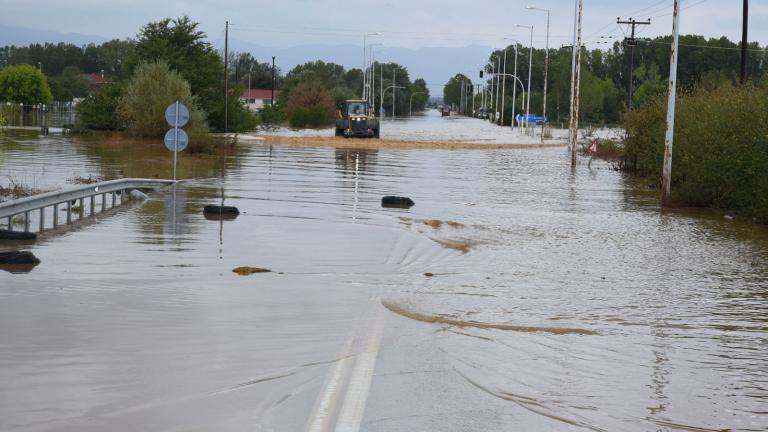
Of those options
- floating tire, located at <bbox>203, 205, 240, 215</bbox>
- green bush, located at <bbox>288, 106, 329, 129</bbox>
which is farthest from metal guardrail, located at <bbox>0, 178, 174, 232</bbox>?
green bush, located at <bbox>288, 106, 329, 129</bbox>

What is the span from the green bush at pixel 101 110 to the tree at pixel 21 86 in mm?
97916

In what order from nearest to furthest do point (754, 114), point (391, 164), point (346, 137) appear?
1. point (754, 114)
2. point (391, 164)
3. point (346, 137)

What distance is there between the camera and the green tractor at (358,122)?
7431cm

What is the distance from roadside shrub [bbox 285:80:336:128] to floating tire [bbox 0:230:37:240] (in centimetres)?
9460

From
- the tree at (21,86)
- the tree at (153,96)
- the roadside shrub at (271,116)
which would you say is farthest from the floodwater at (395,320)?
the tree at (21,86)

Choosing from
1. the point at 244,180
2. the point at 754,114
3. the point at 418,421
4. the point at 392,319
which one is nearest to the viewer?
the point at 418,421

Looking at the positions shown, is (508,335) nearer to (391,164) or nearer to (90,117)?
(391,164)

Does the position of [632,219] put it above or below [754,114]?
below

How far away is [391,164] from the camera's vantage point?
151 feet

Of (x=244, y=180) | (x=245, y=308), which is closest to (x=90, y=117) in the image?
(x=244, y=180)

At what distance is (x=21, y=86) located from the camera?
157500 mm

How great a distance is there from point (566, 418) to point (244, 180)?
26.9 meters

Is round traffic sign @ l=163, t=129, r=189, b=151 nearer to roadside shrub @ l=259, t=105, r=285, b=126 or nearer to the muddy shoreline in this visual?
the muddy shoreline

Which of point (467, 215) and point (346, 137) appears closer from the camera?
point (467, 215)
